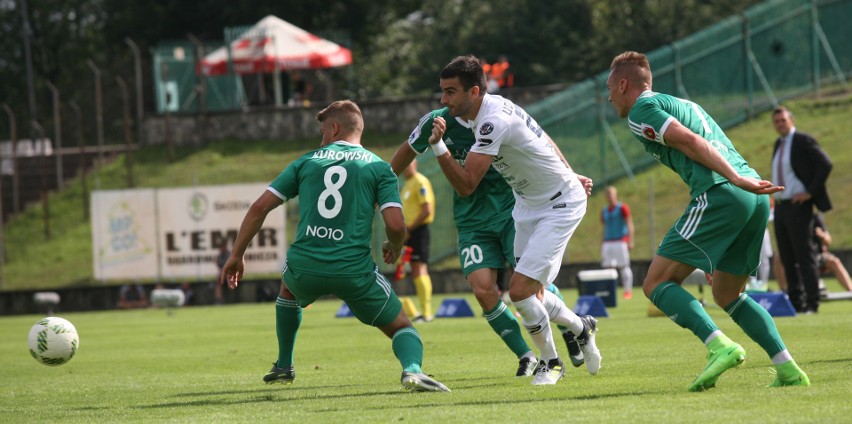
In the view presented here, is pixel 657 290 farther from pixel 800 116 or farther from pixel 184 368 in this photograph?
pixel 800 116

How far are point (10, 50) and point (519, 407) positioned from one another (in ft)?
177

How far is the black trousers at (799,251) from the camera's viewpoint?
46.4 ft

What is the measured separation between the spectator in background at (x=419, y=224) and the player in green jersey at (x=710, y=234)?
8758mm

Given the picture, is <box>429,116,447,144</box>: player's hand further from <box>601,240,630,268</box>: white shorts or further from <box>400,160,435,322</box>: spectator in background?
<box>601,240,630,268</box>: white shorts

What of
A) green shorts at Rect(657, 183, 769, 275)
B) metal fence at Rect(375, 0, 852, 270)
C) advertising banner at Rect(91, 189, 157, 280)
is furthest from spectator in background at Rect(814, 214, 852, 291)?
advertising banner at Rect(91, 189, 157, 280)

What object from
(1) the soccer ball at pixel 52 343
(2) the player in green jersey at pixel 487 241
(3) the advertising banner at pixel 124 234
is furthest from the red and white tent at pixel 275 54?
(2) the player in green jersey at pixel 487 241

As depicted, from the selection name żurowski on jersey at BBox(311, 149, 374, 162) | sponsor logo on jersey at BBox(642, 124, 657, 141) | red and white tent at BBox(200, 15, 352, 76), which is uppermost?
red and white tent at BBox(200, 15, 352, 76)

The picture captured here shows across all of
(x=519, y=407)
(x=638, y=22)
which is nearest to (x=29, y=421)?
(x=519, y=407)

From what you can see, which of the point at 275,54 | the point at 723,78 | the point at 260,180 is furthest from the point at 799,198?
the point at 275,54

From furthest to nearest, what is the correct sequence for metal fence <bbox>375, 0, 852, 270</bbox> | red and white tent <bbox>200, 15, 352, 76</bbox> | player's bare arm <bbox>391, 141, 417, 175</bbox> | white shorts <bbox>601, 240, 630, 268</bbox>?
red and white tent <bbox>200, 15, 352, 76</bbox> < metal fence <bbox>375, 0, 852, 270</bbox> < white shorts <bbox>601, 240, 630, 268</bbox> < player's bare arm <bbox>391, 141, 417, 175</bbox>

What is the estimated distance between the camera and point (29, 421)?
24.2ft

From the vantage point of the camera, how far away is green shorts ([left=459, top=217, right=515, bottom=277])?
29.2ft

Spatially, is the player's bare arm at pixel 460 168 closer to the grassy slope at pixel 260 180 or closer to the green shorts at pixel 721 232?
the green shorts at pixel 721 232

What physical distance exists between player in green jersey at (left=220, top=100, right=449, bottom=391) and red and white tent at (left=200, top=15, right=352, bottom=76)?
2955cm
